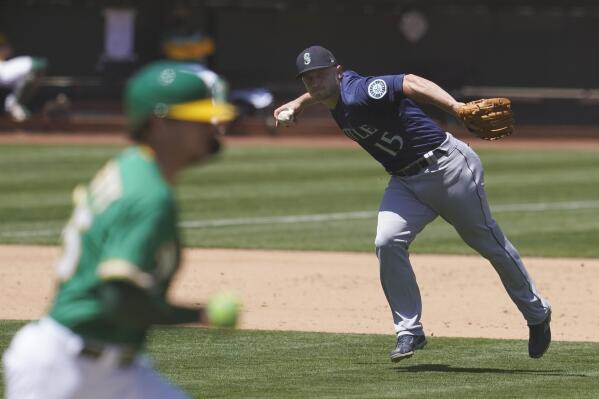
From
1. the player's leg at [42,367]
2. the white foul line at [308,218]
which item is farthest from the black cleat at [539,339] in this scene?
the white foul line at [308,218]

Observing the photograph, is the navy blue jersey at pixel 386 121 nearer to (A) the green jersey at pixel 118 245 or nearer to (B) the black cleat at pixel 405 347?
(B) the black cleat at pixel 405 347

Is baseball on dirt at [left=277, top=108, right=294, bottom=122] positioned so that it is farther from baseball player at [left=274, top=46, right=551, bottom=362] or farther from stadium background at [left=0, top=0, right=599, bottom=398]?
stadium background at [left=0, top=0, right=599, bottom=398]

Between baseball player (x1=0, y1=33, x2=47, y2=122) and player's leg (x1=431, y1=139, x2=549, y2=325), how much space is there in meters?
22.6

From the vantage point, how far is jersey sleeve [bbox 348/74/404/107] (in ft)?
26.6

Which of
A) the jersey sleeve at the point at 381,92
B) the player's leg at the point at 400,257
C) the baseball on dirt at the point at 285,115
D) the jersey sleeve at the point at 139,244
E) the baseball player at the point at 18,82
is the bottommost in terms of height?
the baseball player at the point at 18,82

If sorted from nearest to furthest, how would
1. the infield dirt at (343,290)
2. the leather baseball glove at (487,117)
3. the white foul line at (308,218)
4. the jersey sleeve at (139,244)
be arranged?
the jersey sleeve at (139,244), the leather baseball glove at (487,117), the infield dirt at (343,290), the white foul line at (308,218)

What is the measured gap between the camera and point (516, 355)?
8.64 metres

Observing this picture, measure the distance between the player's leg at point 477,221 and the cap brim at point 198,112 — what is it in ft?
13.9

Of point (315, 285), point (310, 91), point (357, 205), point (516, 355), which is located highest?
point (310, 91)

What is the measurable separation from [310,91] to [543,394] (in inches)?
91.7

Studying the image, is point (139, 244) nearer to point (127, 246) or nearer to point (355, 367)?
point (127, 246)

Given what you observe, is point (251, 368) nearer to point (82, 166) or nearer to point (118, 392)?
point (118, 392)

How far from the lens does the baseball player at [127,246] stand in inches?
161

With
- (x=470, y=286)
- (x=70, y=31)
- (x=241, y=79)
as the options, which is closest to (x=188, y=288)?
(x=470, y=286)
